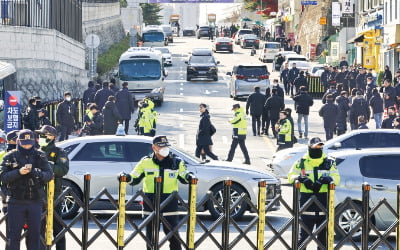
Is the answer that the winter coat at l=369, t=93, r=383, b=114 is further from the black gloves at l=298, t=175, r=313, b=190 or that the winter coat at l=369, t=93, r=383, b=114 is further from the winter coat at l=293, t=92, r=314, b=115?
the black gloves at l=298, t=175, r=313, b=190

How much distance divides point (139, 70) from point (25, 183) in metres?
32.0

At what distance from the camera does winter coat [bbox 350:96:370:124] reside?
3170cm

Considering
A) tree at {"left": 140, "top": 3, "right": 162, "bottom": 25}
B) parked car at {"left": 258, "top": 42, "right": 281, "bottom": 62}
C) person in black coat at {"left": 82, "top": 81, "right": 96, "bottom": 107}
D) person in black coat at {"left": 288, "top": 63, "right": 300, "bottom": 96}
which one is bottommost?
person in black coat at {"left": 82, "top": 81, "right": 96, "bottom": 107}

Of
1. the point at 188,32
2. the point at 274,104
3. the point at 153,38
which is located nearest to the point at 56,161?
the point at 274,104

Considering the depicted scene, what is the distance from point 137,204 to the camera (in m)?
19.0

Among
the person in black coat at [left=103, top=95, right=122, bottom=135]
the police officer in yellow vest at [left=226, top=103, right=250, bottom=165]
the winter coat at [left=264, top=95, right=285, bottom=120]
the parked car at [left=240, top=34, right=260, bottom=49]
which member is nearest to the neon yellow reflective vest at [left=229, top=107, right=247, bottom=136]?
the police officer in yellow vest at [left=226, top=103, right=250, bottom=165]

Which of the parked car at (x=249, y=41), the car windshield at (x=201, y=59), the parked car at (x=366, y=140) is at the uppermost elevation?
the parked car at (x=249, y=41)

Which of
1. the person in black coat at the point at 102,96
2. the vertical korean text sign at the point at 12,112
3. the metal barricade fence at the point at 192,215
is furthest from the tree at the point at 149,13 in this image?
the metal barricade fence at the point at 192,215

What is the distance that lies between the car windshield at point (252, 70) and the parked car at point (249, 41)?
45.3 metres

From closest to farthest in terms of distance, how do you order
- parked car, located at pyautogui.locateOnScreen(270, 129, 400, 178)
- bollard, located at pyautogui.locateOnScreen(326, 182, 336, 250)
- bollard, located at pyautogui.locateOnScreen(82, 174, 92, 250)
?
bollard, located at pyautogui.locateOnScreen(82, 174, 92, 250)
bollard, located at pyautogui.locateOnScreen(326, 182, 336, 250)
parked car, located at pyautogui.locateOnScreen(270, 129, 400, 178)

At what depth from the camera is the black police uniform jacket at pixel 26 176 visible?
43.1ft

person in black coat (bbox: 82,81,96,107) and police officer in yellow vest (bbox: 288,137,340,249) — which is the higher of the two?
person in black coat (bbox: 82,81,96,107)

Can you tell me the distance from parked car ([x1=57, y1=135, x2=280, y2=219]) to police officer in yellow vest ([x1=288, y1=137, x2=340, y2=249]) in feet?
12.0

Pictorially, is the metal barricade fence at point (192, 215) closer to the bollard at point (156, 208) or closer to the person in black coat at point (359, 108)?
the bollard at point (156, 208)
